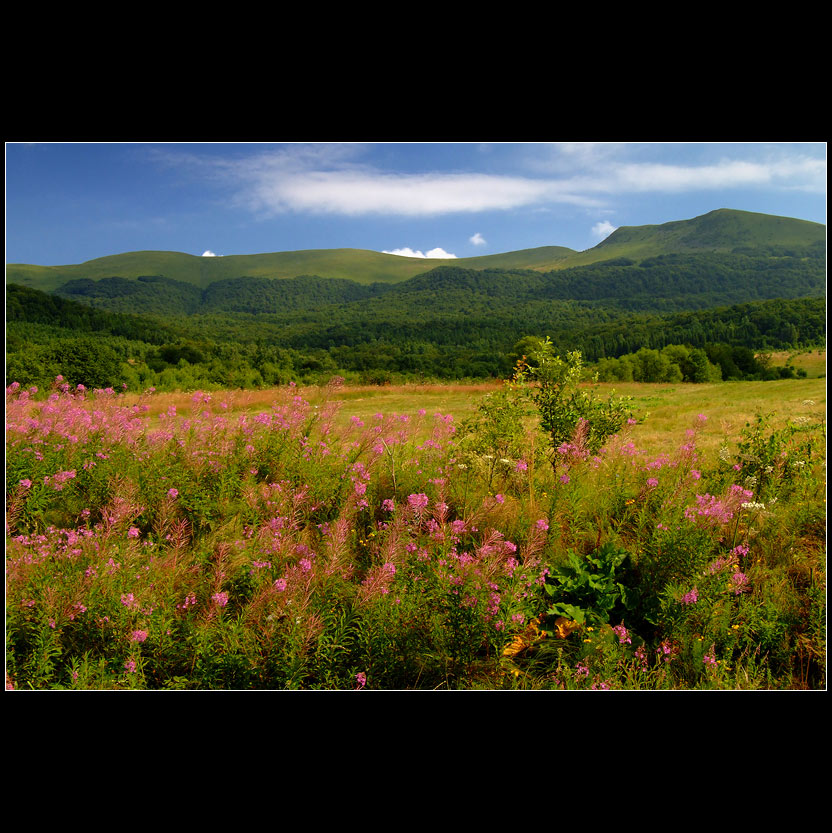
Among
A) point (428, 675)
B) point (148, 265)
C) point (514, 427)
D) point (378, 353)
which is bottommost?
point (428, 675)

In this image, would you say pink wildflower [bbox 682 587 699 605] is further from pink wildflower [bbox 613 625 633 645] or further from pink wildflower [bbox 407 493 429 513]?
pink wildflower [bbox 407 493 429 513]

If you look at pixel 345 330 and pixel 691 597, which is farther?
pixel 345 330

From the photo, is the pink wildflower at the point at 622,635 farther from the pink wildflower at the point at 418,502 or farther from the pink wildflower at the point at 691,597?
the pink wildflower at the point at 418,502

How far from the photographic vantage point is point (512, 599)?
2643mm

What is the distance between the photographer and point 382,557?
3.03m

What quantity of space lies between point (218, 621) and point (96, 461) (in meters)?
2.21

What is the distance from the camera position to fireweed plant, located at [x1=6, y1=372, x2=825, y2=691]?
8.73 ft

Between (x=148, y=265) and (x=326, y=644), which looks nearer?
(x=326, y=644)

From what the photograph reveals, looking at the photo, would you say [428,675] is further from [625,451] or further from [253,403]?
[253,403]

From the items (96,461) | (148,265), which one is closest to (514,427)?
(96,461)

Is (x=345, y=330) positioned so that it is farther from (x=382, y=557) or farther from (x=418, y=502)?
(x=382, y=557)

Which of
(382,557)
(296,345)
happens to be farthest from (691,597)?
(296,345)

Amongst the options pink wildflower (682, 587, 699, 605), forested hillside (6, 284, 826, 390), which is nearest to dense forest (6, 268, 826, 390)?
forested hillside (6, 284, 826, 390)

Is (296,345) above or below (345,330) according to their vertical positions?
Answer: below
